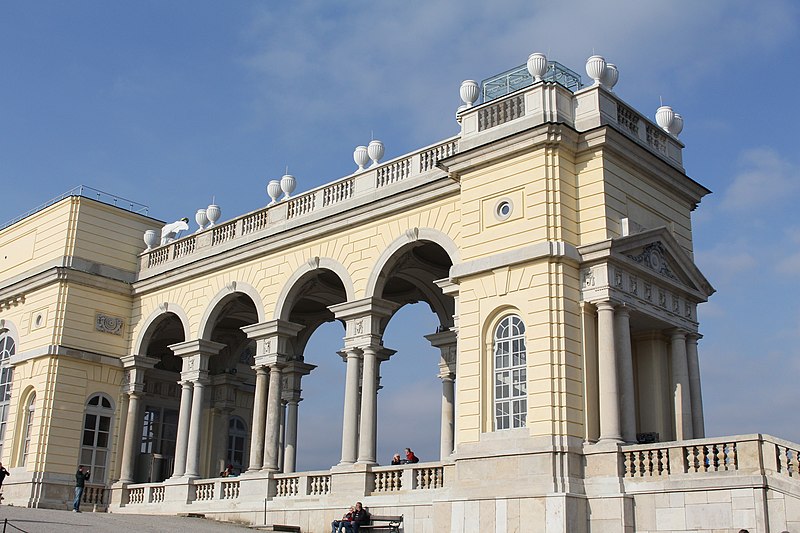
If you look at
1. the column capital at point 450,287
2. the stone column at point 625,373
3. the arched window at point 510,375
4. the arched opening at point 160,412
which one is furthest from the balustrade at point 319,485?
the arched opening at point 160,412

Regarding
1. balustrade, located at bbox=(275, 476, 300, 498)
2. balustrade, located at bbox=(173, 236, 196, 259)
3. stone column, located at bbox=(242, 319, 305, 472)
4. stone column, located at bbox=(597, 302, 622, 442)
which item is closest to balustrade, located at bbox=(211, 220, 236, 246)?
balustrade, located at bbox=(173, 236, 196, 259)

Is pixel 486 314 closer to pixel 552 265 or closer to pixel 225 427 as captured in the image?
pixel 552 265

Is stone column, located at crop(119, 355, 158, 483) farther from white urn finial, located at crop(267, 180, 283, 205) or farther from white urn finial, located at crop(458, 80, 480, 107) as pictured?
white urn finial, located at crop(458, 80, 480, 107)

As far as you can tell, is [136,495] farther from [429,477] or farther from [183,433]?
[429,477]

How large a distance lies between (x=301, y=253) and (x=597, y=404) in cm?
1054

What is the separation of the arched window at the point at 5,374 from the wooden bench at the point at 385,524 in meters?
16.3

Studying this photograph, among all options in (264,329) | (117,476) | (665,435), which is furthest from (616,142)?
(117,476)

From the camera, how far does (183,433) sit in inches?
1173

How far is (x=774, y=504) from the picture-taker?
16.6m

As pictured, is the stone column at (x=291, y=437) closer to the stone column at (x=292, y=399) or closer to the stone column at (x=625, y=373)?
the stone column at (x=292, y=399)

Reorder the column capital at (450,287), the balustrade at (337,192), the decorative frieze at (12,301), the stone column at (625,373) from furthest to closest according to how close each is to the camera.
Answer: the decorative frieze at (12,301)
the balustrade at (337,192)
the column capital at (450,287)
the stone column at (625,373)

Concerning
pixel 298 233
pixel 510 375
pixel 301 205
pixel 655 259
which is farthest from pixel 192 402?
pixel 655 259

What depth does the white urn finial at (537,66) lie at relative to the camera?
21828 mm

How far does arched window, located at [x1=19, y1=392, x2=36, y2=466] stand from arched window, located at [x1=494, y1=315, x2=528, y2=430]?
694 inches
